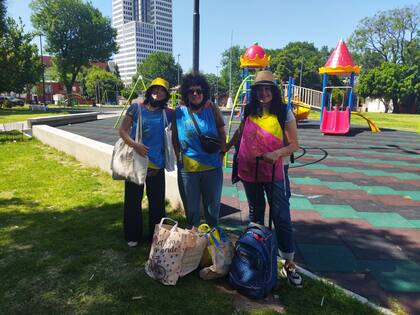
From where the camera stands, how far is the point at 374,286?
2953 mm

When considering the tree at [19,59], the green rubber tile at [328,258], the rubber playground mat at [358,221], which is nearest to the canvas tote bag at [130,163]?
the rubber playground mat at [358,221]

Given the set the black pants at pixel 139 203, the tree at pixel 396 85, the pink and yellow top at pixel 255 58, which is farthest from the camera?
the tree at pixel 396 85

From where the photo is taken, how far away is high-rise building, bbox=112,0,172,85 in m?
141

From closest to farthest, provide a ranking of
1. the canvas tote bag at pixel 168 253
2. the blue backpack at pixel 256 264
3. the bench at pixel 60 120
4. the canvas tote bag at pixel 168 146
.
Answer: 1. the blue backpack at pixel 256 264
2. the canvas tote bag at pixel 168 253
3. the canvas tote bag at pixel 168 146
4. the bench at pixel 60 120

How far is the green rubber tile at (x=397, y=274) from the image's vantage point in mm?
A: 2943

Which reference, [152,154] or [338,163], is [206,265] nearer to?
[152,154]

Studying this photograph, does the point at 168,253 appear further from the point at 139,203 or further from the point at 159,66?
the point at 159,66

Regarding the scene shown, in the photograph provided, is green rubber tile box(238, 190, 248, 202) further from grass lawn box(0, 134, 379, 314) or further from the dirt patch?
the dirt patch

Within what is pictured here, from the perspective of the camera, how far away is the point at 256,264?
2697 mm

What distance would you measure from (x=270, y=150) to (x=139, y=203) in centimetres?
159

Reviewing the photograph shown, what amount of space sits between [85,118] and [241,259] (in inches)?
779

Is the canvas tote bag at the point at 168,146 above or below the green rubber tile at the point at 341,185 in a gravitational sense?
above

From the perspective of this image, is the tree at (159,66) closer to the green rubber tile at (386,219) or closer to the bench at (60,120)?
the bench at (60,120)

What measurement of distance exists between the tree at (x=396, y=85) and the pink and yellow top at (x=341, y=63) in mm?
37995
